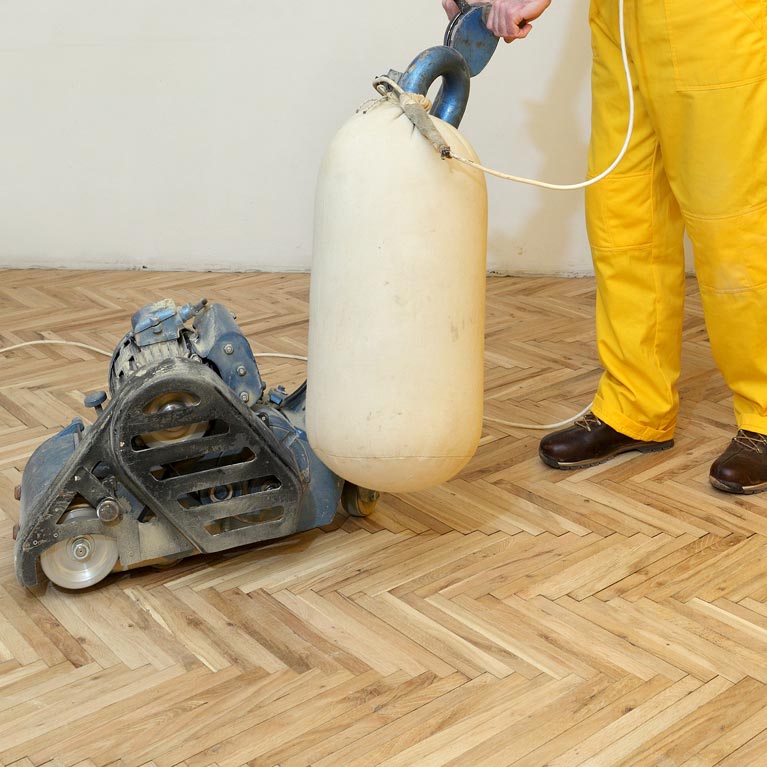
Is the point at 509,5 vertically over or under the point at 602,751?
over

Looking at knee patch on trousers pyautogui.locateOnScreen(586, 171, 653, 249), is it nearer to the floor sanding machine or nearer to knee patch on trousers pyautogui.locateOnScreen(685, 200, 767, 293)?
knee patch on trousers pyautogui.locateOnScreen(685, 200, 767, 293)

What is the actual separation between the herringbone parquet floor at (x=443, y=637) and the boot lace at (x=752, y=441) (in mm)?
90

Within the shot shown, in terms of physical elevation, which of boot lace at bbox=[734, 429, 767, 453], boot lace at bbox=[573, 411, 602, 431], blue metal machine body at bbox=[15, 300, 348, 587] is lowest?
boot lace at bbox=[573, 411, 602, 431]

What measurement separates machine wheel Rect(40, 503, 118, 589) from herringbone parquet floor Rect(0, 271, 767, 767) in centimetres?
3

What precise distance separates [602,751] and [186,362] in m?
0.72

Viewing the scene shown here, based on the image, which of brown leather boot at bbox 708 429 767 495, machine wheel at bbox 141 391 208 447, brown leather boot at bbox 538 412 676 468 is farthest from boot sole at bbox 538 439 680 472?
machine wheel at bbox 141 391 208 447

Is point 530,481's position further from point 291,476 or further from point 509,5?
point 509,5

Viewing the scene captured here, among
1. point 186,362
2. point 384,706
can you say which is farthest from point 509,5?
point 384,706

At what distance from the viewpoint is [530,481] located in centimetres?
189

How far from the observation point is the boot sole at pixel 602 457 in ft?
6.34

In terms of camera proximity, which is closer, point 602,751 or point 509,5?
point 602,751

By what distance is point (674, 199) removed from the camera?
6.17ft

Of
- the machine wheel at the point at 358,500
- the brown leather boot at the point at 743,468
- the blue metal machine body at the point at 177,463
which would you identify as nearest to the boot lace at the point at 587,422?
the brown leather boot at the point at 743,468

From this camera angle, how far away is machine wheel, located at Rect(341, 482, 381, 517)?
5.48 ft
